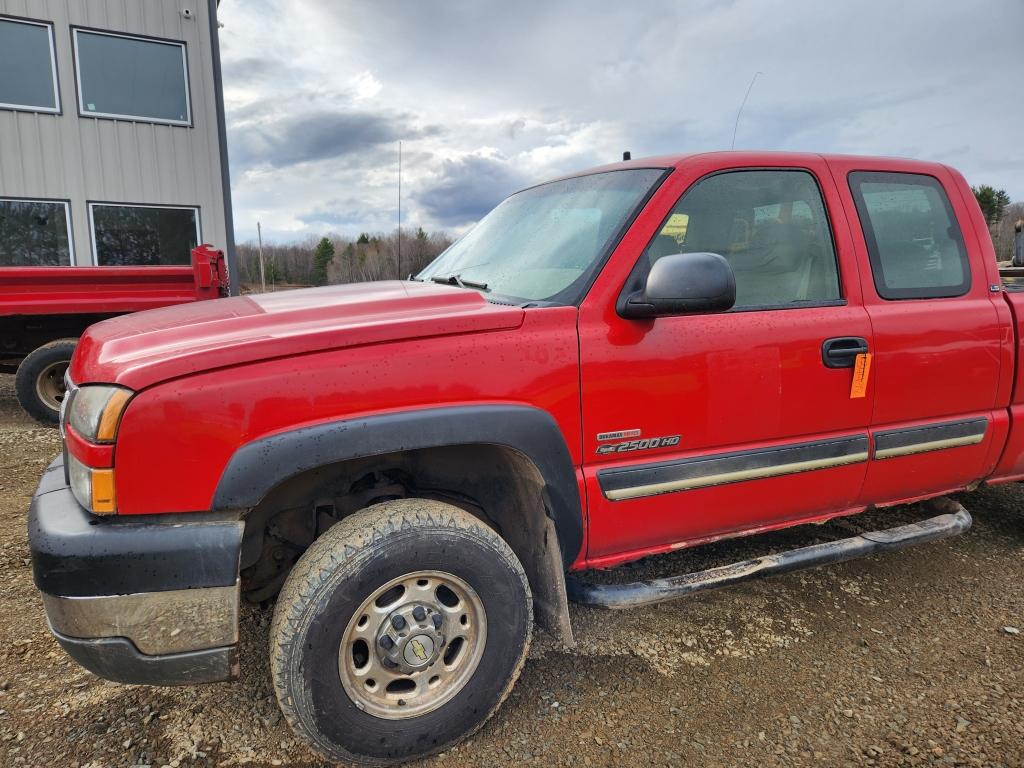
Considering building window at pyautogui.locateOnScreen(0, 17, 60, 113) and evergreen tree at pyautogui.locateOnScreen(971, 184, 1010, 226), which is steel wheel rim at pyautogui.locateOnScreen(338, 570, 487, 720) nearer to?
building window at pyautogui.locateOnScreen(0, 17, 60, 113)

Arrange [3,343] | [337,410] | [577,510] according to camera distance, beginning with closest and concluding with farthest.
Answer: [337,410] → [577,510] → [3,343]

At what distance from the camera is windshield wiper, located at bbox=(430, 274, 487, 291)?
8.56 feet

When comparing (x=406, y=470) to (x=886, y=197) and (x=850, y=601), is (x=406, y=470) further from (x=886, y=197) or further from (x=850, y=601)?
(x=886, y=197)

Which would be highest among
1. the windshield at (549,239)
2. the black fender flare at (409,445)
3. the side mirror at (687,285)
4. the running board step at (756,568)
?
the windshield at (549,239)

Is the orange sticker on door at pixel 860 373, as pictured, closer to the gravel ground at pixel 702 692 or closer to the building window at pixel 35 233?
the gravel ground at pixel 702 692

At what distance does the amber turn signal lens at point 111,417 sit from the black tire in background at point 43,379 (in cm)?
506

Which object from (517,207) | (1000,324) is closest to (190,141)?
(517,207)

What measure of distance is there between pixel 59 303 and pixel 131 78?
6714 millimetres

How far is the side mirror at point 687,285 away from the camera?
2051 millimetres

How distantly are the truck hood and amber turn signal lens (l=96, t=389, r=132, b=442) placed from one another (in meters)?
0.04

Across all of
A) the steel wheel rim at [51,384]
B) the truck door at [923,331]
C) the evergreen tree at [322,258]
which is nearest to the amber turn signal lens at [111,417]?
the truck door at [923,331]

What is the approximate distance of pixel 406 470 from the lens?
2229 millimetres

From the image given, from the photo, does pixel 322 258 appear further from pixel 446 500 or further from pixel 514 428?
pixel 514 428

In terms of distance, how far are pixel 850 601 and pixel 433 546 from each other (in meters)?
2.11
